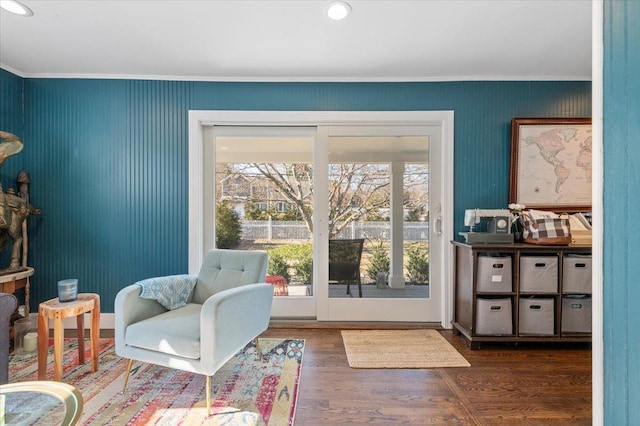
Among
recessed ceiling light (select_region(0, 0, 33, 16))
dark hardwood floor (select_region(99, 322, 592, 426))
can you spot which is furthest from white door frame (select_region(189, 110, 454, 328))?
recessed ceiling light (select_region(0, 0, 33, 16))

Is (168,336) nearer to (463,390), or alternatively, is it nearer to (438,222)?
(463,390)

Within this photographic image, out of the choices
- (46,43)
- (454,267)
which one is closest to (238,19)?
(46,43)

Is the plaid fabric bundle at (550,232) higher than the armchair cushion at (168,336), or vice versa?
the plaid fabric bundle at (550,232)

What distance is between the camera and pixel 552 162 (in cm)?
285

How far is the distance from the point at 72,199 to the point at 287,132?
6.87 feet

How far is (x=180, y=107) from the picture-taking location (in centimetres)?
289

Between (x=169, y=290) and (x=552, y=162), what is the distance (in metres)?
3.40

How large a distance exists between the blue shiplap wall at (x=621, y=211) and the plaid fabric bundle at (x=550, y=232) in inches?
74.3

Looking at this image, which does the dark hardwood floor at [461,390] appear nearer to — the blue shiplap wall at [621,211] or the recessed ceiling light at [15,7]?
the blue shiplap wall at [621,211]

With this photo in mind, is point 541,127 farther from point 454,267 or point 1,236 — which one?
point 1,236

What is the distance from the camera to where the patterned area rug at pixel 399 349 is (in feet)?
7.34

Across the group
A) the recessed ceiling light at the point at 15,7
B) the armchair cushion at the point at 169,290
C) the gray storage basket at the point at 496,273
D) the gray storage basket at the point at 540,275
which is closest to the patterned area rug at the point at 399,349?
the gray storage basket at the point at 496,273

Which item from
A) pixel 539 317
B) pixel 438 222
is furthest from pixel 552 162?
pixel 539 317

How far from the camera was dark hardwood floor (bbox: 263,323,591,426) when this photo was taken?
5.49 feet
